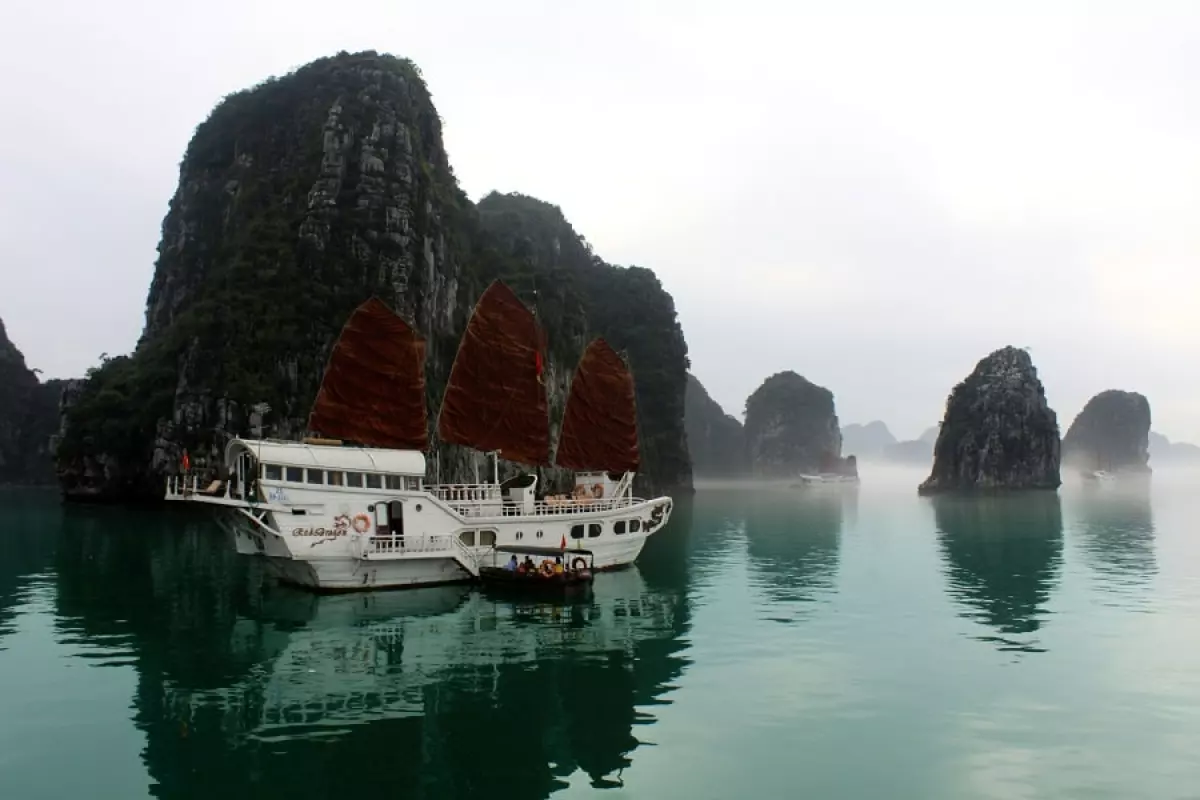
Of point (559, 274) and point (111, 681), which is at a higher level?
point (559, 274)

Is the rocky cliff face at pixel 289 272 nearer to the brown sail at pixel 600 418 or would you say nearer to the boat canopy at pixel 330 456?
the brown sail at pixel 600 418

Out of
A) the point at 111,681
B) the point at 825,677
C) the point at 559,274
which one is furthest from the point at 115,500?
the point at 825,677

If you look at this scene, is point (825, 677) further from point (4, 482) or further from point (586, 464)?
point (4, 482)

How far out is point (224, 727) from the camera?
1662 centimetres

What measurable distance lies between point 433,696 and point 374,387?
21260 millimetres

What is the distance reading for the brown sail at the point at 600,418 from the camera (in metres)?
43.9

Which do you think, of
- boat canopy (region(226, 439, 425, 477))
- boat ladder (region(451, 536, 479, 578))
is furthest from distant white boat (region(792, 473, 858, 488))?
boat canopy (region(226, 439, 425, 477))

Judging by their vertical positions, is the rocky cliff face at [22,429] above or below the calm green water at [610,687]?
above

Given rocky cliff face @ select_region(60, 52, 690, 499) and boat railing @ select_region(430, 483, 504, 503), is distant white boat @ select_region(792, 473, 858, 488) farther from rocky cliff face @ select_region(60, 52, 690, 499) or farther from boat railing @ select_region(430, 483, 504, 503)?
boat railing @ select_region(430, 483, 504, 503)

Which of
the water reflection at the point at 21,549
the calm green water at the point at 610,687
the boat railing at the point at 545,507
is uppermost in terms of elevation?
the boat railing at the point at 545,507

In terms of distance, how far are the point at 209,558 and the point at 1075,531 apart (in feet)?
206

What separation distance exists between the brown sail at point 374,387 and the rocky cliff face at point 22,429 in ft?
379

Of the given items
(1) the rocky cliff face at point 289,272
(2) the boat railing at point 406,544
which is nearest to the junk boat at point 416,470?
(2) the boat railing at point 406,544

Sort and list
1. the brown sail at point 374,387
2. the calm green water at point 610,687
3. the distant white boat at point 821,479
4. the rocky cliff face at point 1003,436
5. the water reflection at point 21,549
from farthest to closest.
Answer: the distant white boat at point 821,479 → the rocky cliff face at point 1003,436 → the brown sail at point 374,387 → the water reflection at point 21,549 → the calm green water at point 610,687
